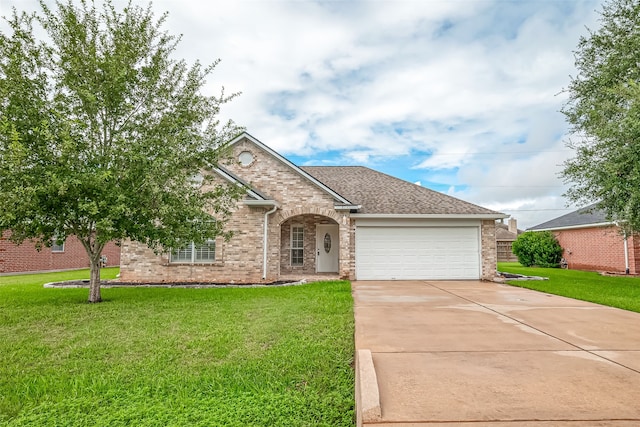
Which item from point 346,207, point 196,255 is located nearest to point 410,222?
point 346,207

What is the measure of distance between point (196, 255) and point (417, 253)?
8.17 m

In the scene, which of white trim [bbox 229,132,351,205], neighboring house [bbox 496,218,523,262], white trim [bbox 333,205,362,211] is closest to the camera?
white trim [bbox 333,205,362,211]

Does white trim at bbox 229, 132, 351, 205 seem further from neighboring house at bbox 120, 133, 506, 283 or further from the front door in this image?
the front door

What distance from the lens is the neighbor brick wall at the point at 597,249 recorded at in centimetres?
1773

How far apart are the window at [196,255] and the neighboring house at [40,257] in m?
4.78

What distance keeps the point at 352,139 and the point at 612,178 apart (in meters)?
13.1

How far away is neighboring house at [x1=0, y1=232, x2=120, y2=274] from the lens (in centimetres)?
1778

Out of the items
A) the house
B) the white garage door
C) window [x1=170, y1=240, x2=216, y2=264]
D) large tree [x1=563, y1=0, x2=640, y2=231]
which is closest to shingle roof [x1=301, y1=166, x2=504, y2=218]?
the white garage door

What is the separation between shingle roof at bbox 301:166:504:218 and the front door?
5.68 feet

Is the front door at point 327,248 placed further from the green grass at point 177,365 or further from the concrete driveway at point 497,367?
the concrete driveway at point 497,367

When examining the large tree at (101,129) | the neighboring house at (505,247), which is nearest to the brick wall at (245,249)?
the large tree at (101,129)

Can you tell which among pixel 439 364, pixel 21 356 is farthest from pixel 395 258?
pixel 21 356

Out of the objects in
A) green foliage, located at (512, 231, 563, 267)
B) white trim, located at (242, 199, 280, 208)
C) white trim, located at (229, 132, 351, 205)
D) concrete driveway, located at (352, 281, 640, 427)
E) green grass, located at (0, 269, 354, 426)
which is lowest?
green grass, located at (0, 269, 354, 426)

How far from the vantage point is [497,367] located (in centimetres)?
380
